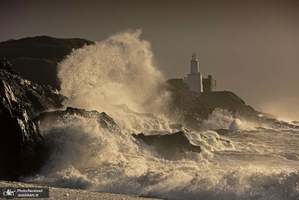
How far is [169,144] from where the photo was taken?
20.4 metres

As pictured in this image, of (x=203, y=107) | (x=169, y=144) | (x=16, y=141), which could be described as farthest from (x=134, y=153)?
(x=203, y=107)

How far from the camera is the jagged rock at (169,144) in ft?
65.3

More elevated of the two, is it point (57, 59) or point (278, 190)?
point (57, 59)

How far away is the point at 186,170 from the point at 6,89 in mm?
4763

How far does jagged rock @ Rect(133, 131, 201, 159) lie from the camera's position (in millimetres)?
19903

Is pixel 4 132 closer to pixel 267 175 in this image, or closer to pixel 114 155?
pixel 114 155

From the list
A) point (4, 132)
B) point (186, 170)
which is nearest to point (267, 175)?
point (186, 170)

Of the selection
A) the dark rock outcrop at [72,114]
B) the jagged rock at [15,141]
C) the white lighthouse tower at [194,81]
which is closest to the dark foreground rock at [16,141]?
the jagged rock at [15,141]

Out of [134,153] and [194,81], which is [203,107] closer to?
[194,81]

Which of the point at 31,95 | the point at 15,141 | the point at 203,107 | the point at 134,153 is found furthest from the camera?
the point at 203,107

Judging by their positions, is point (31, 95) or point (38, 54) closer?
point (31, 95)

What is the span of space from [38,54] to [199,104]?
9.83 meters

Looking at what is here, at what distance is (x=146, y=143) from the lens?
814 inches

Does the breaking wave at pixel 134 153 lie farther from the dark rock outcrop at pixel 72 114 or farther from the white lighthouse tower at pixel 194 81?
the white lighthouse tower at pixel 194 81
